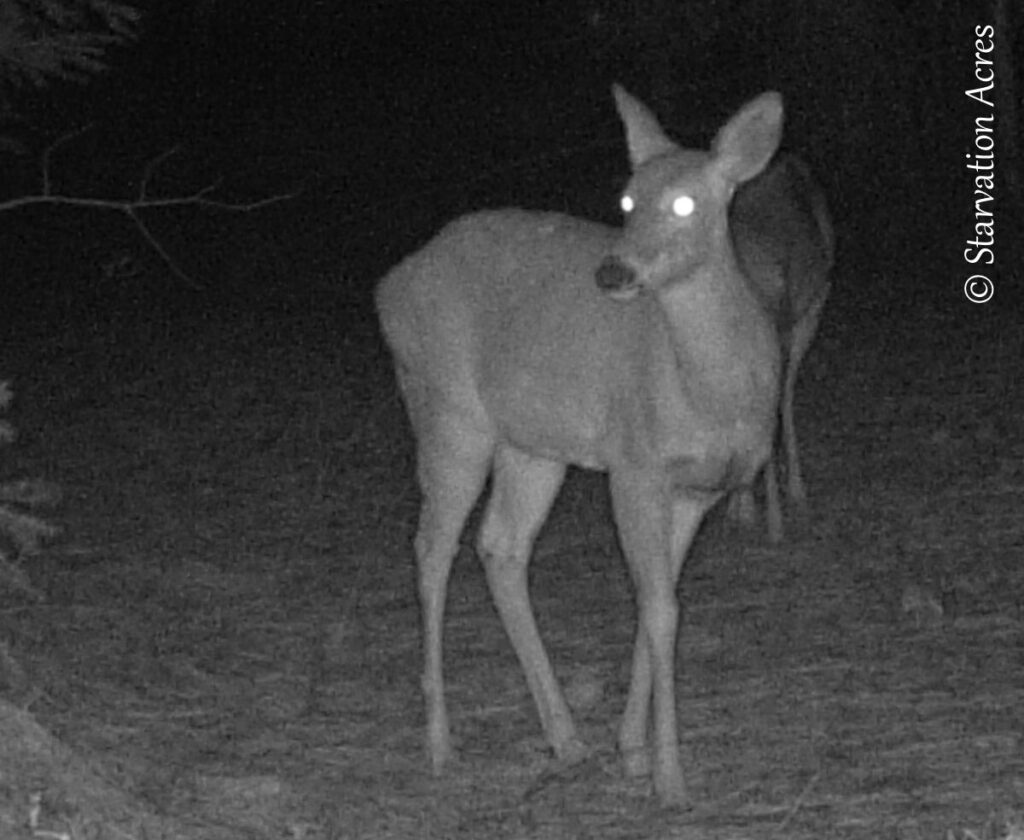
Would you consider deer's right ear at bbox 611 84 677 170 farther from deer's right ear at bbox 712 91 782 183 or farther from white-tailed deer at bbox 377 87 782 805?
deer's right ear at bbox 712 91 782 183

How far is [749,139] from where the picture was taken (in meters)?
7.39

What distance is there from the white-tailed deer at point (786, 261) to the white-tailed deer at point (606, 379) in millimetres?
2674

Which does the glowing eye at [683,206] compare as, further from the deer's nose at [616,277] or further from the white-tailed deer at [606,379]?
the deer's nose at [616,277]

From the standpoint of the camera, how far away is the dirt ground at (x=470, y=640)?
24.1ft

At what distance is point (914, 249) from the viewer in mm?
21016

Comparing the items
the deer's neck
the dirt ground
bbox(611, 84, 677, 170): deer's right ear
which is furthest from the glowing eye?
the dirt ground

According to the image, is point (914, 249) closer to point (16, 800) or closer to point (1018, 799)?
point (1018, 799)

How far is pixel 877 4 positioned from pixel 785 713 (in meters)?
12.4

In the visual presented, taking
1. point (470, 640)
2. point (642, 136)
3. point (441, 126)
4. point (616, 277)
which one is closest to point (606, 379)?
point (616, 277)

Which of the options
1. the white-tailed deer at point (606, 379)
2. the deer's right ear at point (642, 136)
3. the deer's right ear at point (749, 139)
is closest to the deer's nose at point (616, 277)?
the white-tailed deer at point (606, 379)

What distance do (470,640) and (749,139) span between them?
9.18 ft

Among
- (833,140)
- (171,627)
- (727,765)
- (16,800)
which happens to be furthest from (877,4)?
(16,800)

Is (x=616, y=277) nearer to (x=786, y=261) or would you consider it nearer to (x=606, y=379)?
(x=606, y=379)

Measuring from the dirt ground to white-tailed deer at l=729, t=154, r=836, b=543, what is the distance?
19cm
